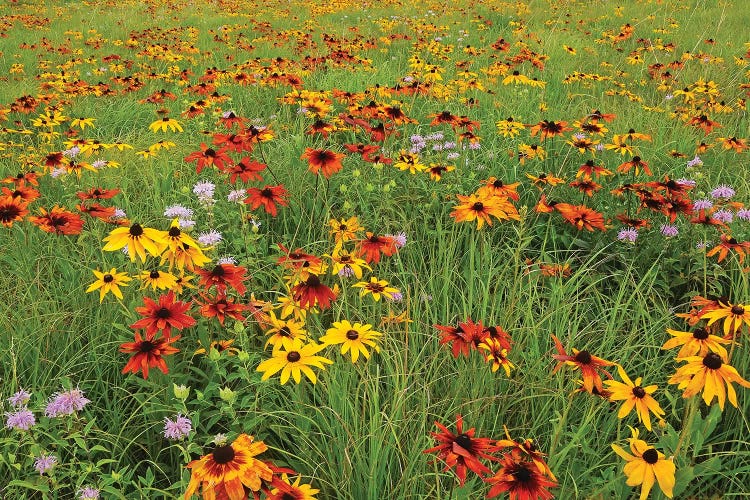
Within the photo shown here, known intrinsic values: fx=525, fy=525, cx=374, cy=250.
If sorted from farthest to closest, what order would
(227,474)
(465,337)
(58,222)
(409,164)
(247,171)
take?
(409,164)
(247,171)
(58,222)
(465,337)
(227,474)

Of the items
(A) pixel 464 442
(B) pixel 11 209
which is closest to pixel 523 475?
(A) pixel 464 442

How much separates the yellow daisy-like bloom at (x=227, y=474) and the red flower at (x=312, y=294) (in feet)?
1.67

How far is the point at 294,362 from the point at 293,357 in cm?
1

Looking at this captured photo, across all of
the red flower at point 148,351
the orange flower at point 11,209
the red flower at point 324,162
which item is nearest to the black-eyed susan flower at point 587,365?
the red flower at point 148,351

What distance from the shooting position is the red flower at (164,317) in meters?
1.27

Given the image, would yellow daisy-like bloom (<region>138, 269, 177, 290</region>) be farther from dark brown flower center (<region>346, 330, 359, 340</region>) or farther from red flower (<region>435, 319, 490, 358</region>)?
red flower (<region>435, 319, 490, 358</region>)

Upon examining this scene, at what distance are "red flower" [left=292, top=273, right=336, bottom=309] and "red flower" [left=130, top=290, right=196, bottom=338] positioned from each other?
0.28 meters

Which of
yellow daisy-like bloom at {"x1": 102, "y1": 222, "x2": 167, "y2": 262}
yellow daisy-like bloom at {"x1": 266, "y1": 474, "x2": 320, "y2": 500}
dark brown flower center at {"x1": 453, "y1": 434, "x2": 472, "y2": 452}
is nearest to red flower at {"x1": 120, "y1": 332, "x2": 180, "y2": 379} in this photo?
yellow daisy-like bloom at {"x1": 102, "y1": 222, "x2": 167, "y2": 262}

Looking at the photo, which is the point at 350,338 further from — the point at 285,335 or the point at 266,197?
the point at 266,197

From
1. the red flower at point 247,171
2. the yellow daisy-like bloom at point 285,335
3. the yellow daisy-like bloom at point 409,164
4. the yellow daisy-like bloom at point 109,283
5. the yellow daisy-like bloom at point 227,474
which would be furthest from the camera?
the yellow daisy-like bloom at point 409,164

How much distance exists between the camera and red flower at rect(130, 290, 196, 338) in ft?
4.16

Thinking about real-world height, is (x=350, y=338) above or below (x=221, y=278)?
below

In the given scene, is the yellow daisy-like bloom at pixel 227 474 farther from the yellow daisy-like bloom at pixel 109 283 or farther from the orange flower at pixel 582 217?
the orange flower at pixel 582 217

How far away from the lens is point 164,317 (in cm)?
130
